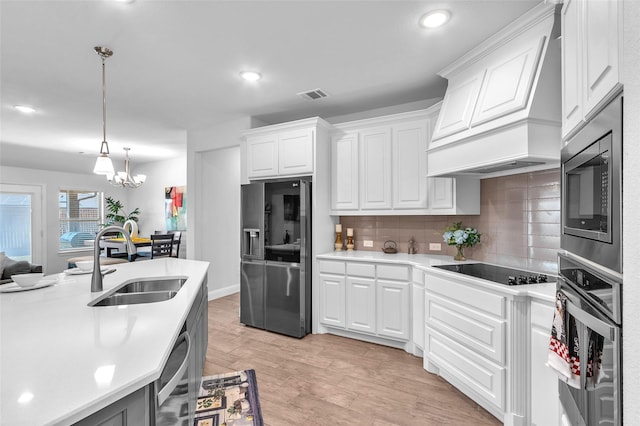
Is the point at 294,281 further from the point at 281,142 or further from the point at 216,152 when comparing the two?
the point at 216,152

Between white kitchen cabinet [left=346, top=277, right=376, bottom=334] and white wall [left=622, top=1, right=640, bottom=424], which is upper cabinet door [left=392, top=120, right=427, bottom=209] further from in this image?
white wall [left=622, top=1, right=640, bottom=424]

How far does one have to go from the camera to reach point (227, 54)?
2445mm

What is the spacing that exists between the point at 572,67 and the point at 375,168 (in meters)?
2.19

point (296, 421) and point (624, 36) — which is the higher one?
point (624, 36)

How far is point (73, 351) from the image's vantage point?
99 cm

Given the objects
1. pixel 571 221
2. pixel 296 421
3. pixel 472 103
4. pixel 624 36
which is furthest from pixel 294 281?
pixel 624 36

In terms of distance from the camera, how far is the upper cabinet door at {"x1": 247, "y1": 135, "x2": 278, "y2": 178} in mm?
3633

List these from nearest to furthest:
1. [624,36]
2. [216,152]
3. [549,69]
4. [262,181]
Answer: [624,36], [549,69], [262,181], [216,152]

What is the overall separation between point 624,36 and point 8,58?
12.6ft

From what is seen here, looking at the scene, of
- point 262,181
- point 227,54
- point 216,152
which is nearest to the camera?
point 227,54

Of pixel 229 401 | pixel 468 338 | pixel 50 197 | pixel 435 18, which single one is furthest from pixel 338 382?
pixel 50 197

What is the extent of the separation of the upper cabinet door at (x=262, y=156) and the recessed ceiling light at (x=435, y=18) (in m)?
2.04

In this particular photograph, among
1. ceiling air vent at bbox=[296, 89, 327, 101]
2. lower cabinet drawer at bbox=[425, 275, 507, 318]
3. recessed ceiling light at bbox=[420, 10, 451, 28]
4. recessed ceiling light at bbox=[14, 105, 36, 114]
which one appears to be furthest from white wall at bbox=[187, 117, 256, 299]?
lower cabinet drawer at bbox=[425, 275, 507, 318]

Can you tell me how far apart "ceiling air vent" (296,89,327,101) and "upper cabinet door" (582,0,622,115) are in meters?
2.41
